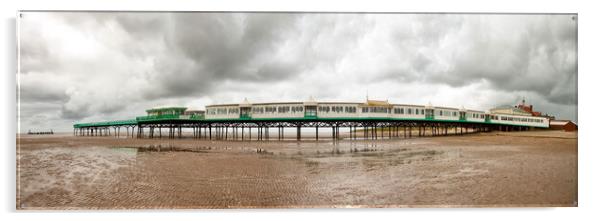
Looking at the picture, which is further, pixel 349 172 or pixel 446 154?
pixel 446 154

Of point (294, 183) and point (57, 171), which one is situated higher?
point (57, 171)

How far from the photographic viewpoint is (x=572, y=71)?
496 centimetres

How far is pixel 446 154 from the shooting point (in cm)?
618

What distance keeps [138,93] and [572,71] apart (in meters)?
6.70

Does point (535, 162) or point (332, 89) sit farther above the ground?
point (332, 89)

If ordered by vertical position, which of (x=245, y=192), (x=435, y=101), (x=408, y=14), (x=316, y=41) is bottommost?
(x=245, y=192)

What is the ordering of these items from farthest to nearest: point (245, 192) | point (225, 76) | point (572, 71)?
1. point (225, 76)
2. point (572, 71)
3. point (245, 192)

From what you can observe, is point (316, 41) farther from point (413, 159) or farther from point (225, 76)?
point (413, 159)

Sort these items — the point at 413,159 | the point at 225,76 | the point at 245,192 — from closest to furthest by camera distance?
the point at 245,192
the point at 225,76
the point at 413,159

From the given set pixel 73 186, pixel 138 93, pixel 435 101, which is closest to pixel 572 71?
pixel 435 101

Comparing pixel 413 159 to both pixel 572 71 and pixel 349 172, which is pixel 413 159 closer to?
pixel 349 172

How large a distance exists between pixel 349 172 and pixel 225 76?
250 centimetres

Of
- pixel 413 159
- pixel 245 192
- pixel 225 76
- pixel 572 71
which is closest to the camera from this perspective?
pixel 245 192
